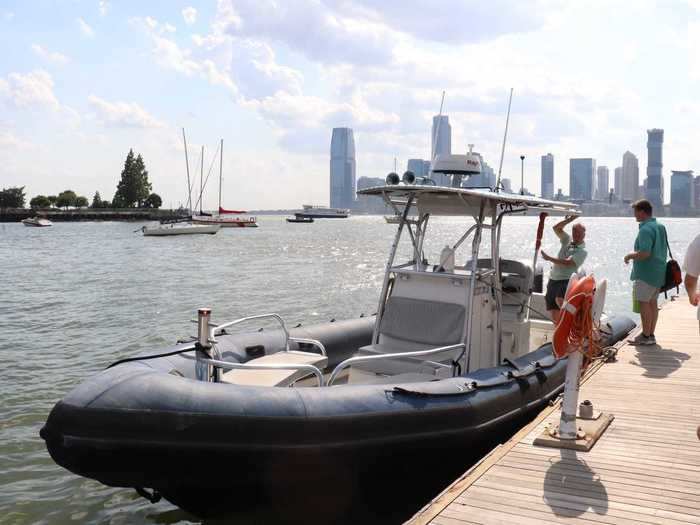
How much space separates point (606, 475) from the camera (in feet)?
14.7

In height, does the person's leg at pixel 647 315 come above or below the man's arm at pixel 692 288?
below

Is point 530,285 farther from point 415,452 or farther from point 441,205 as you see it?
point 415,452

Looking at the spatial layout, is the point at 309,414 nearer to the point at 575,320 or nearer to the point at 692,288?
the point at 575,320

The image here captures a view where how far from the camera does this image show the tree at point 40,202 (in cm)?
11206

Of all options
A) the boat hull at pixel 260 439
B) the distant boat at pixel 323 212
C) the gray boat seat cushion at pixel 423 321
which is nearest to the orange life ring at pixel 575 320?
the boat hull at pixel 260 439

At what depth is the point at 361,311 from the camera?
2012 centimetres

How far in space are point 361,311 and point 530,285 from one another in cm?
1255

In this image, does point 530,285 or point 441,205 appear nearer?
point 441,205

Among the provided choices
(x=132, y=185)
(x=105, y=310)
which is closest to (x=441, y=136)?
(x=105, y=310)

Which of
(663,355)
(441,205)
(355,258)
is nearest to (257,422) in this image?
(441,205)

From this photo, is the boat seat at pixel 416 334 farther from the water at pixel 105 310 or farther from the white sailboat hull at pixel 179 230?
the white sailboat hull at pixel 179 230

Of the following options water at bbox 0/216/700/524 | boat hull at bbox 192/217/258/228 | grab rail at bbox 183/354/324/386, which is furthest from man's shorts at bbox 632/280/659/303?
boat hull at bbox 192/217/258/228

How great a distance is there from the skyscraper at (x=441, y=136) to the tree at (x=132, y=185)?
107 m

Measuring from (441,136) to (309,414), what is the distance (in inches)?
172
